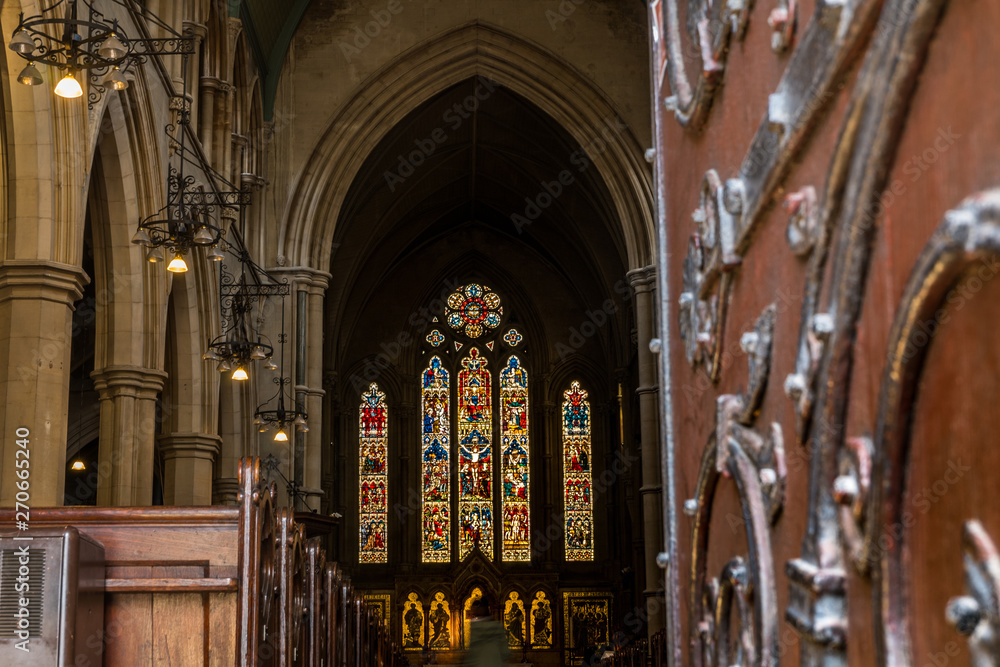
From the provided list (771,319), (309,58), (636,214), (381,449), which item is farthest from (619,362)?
(771,319)

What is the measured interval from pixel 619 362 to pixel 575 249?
2.53 meters

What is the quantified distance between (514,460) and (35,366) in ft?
58.2

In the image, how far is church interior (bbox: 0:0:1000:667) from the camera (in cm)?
64

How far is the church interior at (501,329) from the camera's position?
0.64 metres

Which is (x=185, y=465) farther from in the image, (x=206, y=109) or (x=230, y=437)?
(x=206, y=109)

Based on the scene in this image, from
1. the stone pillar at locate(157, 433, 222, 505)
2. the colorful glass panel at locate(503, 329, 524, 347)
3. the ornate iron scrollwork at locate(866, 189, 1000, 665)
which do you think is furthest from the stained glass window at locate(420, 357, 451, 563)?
the ornate iron scrollwork at locate(866, 189, 1000, 665)

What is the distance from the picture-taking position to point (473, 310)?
1037 inches

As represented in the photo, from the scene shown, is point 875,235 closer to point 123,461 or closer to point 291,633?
point 291,633

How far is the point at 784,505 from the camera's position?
838mm

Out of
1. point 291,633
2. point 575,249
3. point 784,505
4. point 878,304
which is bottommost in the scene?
point 291,633

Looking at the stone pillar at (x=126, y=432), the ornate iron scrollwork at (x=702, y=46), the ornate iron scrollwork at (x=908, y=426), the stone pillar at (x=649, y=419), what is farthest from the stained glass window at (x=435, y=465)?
the ornate iron scrollwork at (x=908, y=426)

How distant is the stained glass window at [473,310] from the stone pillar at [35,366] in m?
18.1

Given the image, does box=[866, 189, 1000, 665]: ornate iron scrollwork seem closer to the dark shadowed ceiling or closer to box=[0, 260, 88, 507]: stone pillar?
box=[0, 260, 88, 507]: stone pillar

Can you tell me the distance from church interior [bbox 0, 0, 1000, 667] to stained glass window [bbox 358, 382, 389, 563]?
0.09 meters
